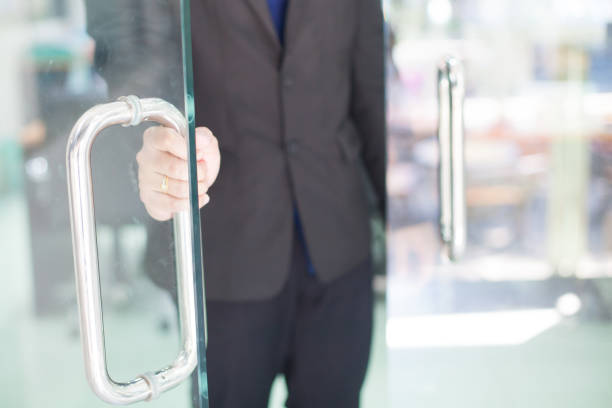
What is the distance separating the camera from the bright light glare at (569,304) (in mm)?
1571

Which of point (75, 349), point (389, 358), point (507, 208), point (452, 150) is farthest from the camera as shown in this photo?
point (389, 358)

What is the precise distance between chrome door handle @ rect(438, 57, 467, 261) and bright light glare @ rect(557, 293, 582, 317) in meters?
0.45

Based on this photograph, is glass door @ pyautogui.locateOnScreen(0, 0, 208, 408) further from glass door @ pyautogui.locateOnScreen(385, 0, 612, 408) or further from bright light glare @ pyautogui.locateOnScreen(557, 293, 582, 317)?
bright light glare @ pyautogui.locateOnScreen(557, 293, 582, 317)

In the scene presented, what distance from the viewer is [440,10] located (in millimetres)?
1436

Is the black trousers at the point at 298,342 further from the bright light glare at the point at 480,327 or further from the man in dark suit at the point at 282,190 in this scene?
the bright light glare at the point at 480,327

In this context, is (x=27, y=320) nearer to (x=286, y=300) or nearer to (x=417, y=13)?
(x=286, y=300)

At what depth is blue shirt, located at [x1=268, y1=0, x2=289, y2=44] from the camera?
121 cm

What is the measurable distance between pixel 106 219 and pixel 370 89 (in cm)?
79

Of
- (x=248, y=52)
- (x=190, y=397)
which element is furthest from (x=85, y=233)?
(x=248, y=52)

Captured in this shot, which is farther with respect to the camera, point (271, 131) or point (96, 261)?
point (271, 131)

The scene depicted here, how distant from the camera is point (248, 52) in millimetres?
1147

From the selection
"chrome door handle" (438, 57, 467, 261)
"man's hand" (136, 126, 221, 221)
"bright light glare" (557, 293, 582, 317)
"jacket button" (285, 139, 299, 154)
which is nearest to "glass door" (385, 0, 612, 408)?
"bright light glare" (557, 293, 582, 317)

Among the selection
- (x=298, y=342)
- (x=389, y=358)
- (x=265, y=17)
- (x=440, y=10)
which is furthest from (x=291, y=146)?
(x=389, y=358)

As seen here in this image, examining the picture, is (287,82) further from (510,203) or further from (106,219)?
(510,203)
